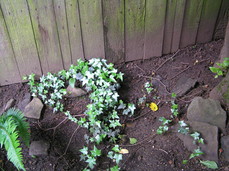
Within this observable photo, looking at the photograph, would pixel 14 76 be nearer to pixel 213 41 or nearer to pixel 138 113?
pixel 138 113

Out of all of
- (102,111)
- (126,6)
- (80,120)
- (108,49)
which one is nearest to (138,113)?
(102,111)

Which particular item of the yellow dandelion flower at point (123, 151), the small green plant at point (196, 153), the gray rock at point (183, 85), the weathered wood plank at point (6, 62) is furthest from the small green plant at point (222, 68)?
the weathered wood plank at point (6, 62)

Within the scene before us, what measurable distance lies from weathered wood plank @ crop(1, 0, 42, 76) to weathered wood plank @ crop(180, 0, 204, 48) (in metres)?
2.00

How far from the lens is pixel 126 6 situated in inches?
117

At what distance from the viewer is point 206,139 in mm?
2436

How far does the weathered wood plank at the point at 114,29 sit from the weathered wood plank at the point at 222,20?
146 centimetres

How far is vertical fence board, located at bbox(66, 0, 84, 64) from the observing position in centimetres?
280

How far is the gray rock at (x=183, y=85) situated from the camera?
2951 mm

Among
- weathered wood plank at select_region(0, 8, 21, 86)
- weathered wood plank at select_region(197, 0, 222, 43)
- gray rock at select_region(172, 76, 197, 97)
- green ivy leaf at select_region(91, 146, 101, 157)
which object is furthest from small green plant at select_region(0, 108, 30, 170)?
weathered wood plank at select_region(197, 0, 222, 43)

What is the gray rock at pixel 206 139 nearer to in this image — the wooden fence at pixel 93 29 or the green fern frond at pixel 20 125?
the wooden fence at pixel 93 29

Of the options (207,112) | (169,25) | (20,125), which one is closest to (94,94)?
(20,125)

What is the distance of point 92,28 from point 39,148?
1518 mm

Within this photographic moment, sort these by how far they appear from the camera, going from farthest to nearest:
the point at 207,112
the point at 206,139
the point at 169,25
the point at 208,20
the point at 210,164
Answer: the point at 208,20 < the point at 169,25 < the point at 207,112 < the point at 206,139 < the point at 210,164

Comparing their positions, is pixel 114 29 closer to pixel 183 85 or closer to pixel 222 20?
pixel 183 85
